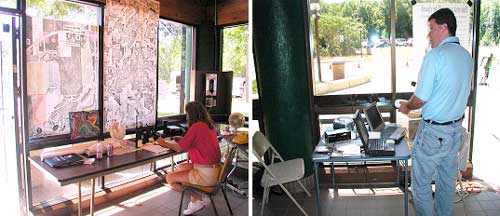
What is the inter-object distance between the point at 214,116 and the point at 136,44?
3.03 feet

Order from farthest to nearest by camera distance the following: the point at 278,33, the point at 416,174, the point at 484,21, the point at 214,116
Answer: the point at 484,21 < the point at 278,33 < the point at 214,116 < the point at 416,174

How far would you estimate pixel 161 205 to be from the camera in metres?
3.13

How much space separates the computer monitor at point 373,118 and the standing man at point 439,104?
0.58 meters

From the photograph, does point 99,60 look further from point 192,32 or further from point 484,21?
point 484,21

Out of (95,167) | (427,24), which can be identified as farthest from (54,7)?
(427,24)

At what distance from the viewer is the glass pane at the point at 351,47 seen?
4.04 metres

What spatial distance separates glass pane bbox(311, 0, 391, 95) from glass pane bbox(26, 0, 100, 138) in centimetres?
224

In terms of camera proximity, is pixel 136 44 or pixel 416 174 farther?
pixel 136 44

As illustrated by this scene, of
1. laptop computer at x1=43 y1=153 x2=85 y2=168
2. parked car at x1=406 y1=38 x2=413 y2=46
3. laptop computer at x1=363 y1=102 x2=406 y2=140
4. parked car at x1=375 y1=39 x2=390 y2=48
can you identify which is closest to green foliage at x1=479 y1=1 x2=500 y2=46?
parked car at x1=406 y1=38 x2=413 y2=46

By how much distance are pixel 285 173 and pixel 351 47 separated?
5.65 ft

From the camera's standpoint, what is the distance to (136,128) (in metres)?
3.40

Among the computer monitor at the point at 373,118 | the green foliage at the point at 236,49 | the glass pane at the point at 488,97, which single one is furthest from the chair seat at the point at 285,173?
the glass pane at the point at 488,97

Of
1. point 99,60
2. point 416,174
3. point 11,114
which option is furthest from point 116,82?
point 416,174

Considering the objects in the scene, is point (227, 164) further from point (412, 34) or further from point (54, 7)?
point (412, 34)
